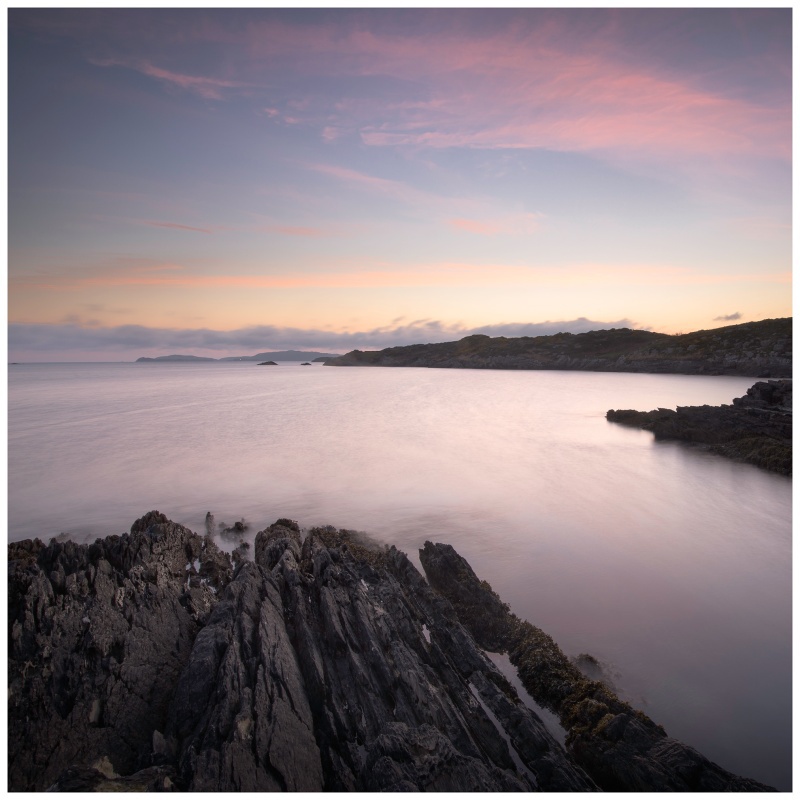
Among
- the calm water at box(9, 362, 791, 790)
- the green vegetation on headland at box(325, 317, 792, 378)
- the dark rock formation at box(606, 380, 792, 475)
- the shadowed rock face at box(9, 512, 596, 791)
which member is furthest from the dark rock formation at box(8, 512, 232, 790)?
the green vegetation on headland at box(325, 317, 792, 378)

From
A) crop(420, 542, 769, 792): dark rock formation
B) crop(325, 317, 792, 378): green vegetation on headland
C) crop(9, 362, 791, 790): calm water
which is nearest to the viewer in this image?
crop(420, 542, 769, 792): dark rock formation

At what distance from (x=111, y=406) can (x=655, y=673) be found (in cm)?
4470

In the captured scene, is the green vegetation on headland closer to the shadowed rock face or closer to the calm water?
the calm water

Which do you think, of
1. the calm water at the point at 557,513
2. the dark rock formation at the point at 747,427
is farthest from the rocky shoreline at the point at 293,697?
the dark rock formation at the point at 747,427

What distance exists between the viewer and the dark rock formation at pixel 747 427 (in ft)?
60.9

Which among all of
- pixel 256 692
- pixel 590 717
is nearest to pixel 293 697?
pixel 256 692

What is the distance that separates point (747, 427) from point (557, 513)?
1467 cm

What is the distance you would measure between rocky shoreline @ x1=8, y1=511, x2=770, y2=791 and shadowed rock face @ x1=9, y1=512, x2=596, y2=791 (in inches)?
0.7

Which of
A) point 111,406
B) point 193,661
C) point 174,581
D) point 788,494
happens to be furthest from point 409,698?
point 111,406

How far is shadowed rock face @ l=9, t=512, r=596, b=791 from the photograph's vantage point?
403 cm

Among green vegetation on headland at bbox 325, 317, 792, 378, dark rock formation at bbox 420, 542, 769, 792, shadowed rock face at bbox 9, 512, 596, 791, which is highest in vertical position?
green vegetation on headland at bbox 325, 317, 792, 378

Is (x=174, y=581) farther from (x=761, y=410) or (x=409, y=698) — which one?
(x=761, y=410)

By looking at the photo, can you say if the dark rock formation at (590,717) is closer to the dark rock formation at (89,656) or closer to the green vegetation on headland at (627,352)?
the dark rock formation at (89,656)

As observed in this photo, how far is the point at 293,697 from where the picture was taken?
15.7 ft
